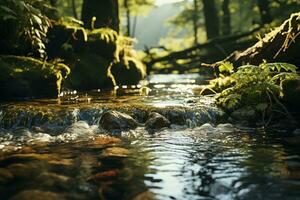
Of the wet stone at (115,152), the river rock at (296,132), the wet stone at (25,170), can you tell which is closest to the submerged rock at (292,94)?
the river rock at (296,132)

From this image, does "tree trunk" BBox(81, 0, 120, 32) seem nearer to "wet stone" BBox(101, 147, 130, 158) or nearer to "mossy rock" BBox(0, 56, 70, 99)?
"mossy rock" BBox(0, 56, 70, 99)

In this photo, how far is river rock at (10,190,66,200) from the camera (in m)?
3.98

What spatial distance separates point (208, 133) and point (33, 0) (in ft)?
22.4

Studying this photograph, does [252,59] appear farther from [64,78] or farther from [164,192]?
[164,192]

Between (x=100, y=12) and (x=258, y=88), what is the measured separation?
9.12 metres

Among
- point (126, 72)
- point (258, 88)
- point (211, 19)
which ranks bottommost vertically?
point (258, 88)

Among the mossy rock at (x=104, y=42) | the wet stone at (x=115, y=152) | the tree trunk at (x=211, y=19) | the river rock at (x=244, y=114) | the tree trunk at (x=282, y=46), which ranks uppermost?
the tree trunk at (x=211, y=19)

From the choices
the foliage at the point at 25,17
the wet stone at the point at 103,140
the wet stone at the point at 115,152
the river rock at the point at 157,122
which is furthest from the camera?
the foliage at the point at 25,17

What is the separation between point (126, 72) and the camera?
52.3 ft

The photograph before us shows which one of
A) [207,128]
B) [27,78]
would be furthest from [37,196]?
[27,78]

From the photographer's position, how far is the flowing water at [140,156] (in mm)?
4211

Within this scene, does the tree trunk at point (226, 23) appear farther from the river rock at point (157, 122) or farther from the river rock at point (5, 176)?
the river rock at point (5, 176)

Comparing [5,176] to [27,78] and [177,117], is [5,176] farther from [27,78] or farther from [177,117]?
[27,78]

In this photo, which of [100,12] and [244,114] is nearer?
[244,114]
